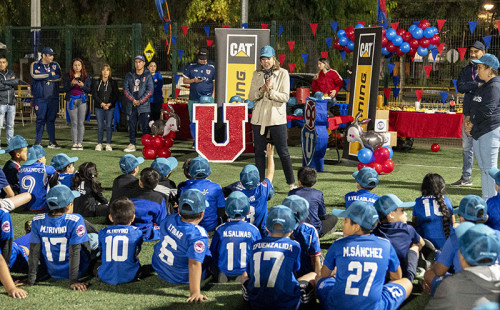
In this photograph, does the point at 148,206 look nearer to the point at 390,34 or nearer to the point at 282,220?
the point at 282,220

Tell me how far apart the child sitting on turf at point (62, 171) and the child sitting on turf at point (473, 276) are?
5164 millimetres

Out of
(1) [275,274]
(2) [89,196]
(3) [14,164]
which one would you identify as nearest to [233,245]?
(1) [275,274]

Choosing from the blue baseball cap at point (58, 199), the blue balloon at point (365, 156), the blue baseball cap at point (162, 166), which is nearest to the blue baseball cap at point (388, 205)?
the blue baseball cap at point (58, 199)

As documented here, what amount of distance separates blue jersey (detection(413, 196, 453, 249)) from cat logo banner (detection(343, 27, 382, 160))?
18.2 feet

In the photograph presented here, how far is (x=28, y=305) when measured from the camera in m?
5.09

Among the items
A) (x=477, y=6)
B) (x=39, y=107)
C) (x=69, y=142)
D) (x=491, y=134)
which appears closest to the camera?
(x=491, y=134)

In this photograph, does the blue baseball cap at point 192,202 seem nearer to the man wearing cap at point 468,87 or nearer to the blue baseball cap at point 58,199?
the blue baseball cap at point 58,199

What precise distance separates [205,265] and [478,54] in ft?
18.2

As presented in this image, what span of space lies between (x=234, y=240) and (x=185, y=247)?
1.34 ft

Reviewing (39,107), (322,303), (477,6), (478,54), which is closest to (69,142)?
(39,107)

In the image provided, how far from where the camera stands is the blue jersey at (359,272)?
4.50 m

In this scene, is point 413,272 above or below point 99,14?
below

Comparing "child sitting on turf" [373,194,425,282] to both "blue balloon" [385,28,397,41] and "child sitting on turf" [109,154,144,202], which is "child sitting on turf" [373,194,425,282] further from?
"blue balloon" [385,28,397,41]

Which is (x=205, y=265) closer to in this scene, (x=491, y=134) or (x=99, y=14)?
(x=491, y=134)
